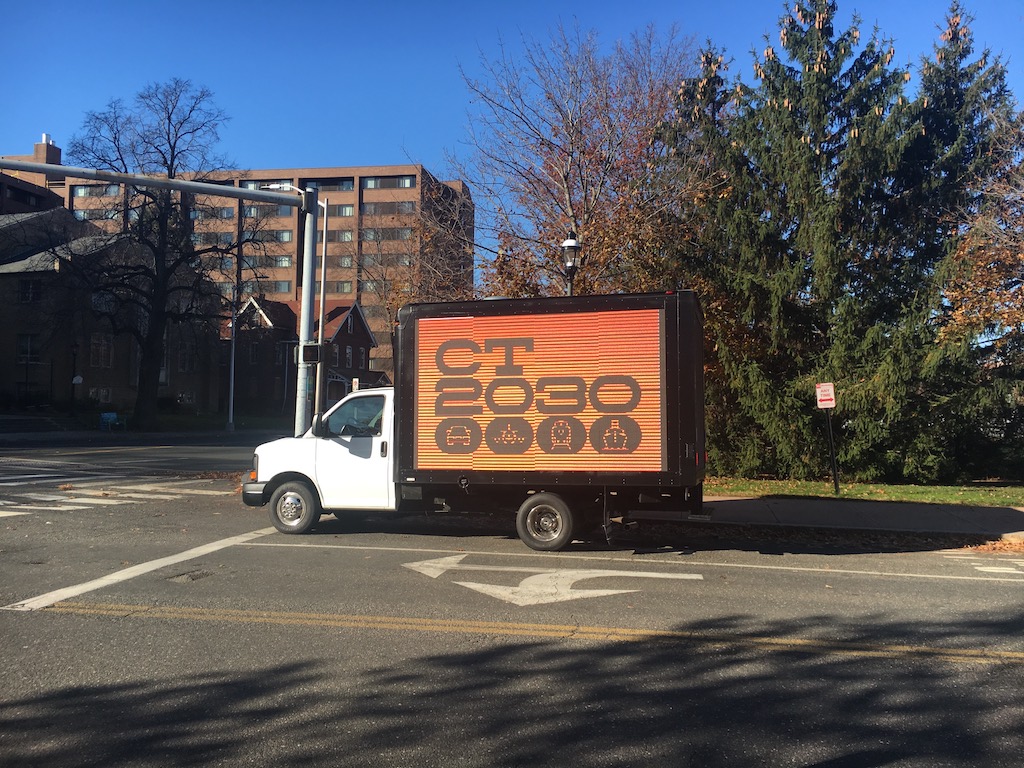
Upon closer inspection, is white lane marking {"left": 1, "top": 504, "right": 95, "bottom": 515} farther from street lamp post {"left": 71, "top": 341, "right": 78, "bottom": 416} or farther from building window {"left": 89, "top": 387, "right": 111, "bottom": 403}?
building window {"left": 89, "top": 387, "right": 111, "bottom": 403}

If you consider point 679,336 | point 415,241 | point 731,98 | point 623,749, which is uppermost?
point 731,98

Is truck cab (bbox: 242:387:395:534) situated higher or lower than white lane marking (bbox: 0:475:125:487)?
higher

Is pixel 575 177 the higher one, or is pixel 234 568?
pixel 575 177

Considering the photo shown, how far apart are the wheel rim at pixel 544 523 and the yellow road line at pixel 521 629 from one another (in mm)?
3138

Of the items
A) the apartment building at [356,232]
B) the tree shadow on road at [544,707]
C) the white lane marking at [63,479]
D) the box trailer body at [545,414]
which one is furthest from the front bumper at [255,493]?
the apartment building at [356,232]

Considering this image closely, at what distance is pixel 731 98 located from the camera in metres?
19.6

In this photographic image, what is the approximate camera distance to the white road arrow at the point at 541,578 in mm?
7047

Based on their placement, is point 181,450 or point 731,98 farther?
point 181,450

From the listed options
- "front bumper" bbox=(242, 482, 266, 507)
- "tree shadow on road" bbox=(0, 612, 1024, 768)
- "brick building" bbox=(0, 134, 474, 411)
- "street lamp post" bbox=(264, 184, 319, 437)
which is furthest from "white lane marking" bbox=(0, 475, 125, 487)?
"tree shadow on road" bbox=(0, 612, 1024, 768)

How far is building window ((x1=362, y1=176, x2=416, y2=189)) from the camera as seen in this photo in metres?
85.9

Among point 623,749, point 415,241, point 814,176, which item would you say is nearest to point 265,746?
point 623,749

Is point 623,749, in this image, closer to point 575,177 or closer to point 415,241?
point 575,177

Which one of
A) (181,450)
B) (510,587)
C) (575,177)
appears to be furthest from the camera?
(181,450)

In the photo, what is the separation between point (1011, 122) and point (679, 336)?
13.2 meters
